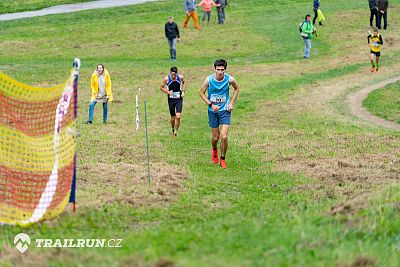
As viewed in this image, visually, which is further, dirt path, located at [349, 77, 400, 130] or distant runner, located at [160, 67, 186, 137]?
dirt path, located at [349, 77, 400, 130]

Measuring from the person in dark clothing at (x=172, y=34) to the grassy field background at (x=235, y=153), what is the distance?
718 millimetres

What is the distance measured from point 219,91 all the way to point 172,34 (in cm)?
2158

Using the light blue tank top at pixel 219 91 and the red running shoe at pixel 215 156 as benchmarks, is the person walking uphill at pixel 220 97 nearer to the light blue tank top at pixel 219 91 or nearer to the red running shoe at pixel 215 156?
the light blue tank top at pixel 219 91

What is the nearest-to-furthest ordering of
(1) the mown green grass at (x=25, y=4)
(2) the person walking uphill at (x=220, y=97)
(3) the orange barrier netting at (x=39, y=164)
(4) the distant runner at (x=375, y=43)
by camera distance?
1. (3) the orange barrier netting at (x=39, y=164)
2. (2) the person walking uphill at (x=220, y=97)
3. (4) the distant runner at (x=375, y=43)
4. (1) the mown green grass at (x=25, y=4)

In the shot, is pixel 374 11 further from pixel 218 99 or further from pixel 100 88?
pixel 218 99

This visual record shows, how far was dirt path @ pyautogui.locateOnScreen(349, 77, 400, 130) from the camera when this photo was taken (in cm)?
2616

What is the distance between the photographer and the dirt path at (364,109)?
85.8ft

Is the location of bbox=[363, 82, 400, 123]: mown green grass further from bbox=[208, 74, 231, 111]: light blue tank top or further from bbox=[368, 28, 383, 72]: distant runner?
bbox=[208, 74, 231, 111]: light blue tank top

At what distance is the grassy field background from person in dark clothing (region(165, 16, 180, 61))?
718 mm

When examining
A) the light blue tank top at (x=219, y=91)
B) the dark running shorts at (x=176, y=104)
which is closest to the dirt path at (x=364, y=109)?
the dark running shorts at (x=176, y=104)

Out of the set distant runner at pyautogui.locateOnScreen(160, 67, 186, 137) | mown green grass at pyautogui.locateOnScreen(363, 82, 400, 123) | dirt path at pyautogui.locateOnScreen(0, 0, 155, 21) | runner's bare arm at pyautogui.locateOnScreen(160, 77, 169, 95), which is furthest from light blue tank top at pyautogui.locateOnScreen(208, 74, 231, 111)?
dirt path at pyautogui.locateOnScreen(0, 0, 155, 21)

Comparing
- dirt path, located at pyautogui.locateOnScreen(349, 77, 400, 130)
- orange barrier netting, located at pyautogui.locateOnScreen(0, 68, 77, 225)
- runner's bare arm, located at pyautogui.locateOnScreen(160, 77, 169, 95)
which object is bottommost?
dirt path, located at pyautogui.locateOnScreen(349, 77, 400, 130)

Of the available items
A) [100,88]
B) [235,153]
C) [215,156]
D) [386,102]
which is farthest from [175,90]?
[386,102]

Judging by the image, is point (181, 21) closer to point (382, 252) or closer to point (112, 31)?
point (112, 31)
